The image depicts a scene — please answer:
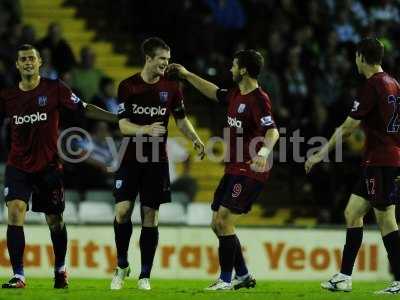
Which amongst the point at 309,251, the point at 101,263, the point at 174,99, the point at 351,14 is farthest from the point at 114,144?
the point at 351,14

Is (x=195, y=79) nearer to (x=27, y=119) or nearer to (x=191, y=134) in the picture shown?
(x=191, y=134)

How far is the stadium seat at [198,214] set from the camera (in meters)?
17.0

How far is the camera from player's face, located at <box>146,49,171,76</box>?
1180 centimetres

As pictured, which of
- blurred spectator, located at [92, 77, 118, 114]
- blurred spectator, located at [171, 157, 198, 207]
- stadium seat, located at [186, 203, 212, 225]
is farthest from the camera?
blurred spectator, located at [171, 157, 198, 207]

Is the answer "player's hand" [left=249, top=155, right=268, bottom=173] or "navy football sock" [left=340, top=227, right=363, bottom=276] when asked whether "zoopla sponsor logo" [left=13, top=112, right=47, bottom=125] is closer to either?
"player's hand" [left=249, top=155, right=268, bottom=173]

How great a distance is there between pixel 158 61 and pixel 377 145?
2.32 meters

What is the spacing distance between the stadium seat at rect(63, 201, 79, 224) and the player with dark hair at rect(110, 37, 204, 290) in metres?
4.49

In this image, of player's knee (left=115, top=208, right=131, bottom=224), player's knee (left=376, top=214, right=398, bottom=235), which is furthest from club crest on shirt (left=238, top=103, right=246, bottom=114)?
player's knee (left=376, top=214, right=398, bottom=235)

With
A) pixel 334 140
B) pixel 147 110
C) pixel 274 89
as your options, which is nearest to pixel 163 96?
pixel 147 110

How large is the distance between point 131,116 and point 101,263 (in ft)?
16.1

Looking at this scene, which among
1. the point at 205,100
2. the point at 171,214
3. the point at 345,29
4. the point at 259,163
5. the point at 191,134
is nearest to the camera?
the point at 259,163

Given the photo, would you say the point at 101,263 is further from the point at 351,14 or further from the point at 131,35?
the point at 351,14

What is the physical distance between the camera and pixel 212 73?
746 inches

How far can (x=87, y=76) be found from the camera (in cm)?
1817
